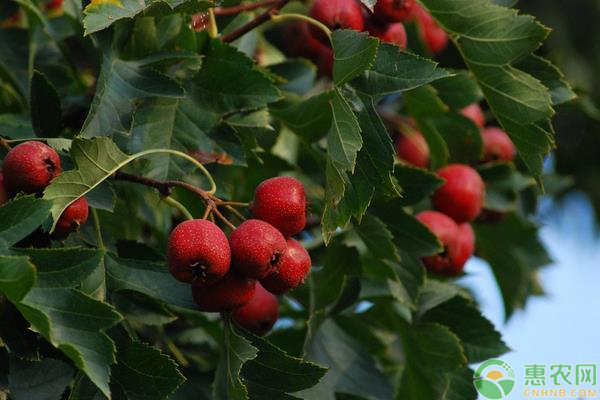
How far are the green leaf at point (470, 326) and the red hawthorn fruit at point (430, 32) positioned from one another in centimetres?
77

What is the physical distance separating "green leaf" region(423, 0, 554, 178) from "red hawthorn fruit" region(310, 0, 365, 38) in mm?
163

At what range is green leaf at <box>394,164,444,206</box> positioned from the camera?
8.34ft

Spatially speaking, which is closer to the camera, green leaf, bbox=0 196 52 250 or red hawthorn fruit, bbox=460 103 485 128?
green leaf, bbox=0 196 52 250

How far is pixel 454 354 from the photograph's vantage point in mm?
2420

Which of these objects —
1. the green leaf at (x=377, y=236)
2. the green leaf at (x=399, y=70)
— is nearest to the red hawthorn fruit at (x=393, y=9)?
the green leaf at (x=399, y=70)

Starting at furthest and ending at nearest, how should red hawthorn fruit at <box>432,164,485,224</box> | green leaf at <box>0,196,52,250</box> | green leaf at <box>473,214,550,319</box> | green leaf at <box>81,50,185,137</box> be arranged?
1. green leaf at <box>473,214,550,319</box>
2. red hawthorn fruit at <box>432,164,485,224</box>
3. green leaf at <box>81,50,185,137</box>
4. green leaf at <box>0,196,52,250</box>

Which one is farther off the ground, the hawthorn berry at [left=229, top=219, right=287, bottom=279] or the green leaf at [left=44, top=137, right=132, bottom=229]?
the green leaf at [left=44, top=137, right=132, bottom=229]

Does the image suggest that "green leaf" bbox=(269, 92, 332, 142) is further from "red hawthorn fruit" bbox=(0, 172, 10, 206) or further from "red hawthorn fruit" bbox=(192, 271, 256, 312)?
"red hawthorn fruit" bbox=(0, 172, 10, 206)

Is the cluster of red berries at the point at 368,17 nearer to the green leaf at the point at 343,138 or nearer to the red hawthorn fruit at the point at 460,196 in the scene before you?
the green leaf at the point at 343,138

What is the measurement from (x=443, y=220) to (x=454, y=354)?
1.31ft

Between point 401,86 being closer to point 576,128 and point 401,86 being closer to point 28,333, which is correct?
point 28,333

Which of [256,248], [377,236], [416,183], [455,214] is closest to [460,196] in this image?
[455,214]

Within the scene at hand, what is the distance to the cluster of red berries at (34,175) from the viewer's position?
1879mm

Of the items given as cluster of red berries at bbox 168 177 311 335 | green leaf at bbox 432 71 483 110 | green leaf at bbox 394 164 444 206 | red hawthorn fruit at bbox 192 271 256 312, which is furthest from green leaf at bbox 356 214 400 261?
green leaf at bbox 432 71 483 110
